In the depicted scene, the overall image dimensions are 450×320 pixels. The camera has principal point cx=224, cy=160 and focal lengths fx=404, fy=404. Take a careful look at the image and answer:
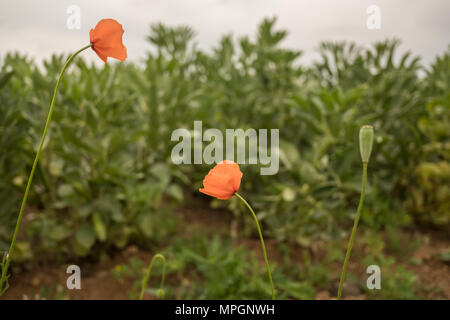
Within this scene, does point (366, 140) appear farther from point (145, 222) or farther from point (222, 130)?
point (222, 130)

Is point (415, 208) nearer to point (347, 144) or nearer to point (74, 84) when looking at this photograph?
point (347, 144)

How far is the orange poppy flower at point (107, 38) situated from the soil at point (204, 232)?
0.96 metres

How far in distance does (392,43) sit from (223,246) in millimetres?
1740

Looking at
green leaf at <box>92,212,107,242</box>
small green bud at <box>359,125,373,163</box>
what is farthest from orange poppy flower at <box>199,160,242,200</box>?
green leaf at <box>92,212,107,242</box>

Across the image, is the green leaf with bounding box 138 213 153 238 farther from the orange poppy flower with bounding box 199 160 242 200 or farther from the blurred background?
the orange poppy flower with bounding box 199 160 242 200

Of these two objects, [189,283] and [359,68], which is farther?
[359,68]

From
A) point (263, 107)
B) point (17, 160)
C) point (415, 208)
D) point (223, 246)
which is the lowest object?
point (223, 246)

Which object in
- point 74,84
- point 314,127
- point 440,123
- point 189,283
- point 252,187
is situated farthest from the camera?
point 252,187

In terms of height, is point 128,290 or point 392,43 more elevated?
point 392,43

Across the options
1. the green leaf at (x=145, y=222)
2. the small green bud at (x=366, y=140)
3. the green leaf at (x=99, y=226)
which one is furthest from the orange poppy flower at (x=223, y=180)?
the green leaf at (x=145, y=222)

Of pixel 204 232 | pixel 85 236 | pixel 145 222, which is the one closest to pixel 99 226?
pixel 85 236

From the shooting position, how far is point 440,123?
2.44 metres

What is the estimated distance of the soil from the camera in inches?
69.7

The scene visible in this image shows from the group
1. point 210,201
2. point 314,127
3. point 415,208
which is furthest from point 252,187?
point 415,208
